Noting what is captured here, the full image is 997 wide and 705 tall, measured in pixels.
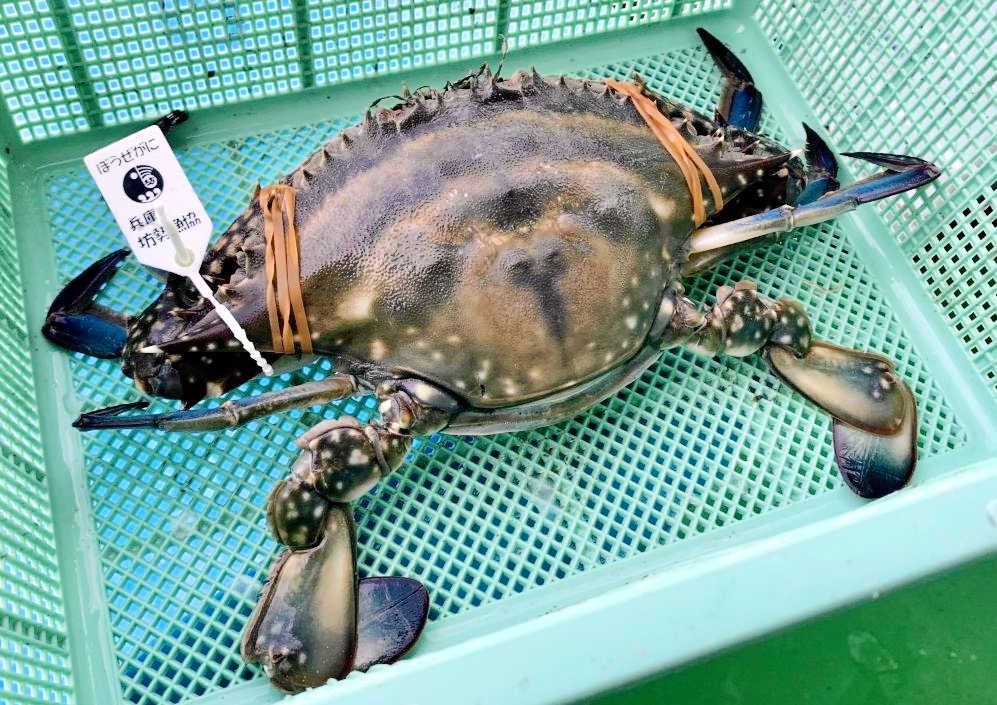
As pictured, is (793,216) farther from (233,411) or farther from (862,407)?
(233,411)

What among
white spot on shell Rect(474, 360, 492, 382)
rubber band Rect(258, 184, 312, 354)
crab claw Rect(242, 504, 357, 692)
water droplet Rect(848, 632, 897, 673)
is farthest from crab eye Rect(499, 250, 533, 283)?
water droplet Rect(848, 632, 897, 673)

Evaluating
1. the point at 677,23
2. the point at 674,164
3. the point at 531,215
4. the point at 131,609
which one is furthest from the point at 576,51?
the point at 131,609

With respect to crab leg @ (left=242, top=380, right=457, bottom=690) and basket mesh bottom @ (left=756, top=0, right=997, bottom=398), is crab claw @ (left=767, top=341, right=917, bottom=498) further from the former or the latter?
crab leg @ (left=242, top=380, right=457, bottom=690)

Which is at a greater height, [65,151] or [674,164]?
[674,164]

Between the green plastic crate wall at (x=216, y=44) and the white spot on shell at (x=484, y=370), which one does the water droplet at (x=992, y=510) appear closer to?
the white spot on shell at (x=484, y=370)

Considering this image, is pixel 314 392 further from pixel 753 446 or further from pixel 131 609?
pixel 753 446

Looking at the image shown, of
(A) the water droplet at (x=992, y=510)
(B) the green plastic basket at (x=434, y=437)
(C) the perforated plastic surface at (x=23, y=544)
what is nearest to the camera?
(A) the water droplet at (x=992, y=510)

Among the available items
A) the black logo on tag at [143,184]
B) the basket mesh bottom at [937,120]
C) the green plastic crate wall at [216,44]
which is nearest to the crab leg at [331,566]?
the black logo on tag at [143,184]
